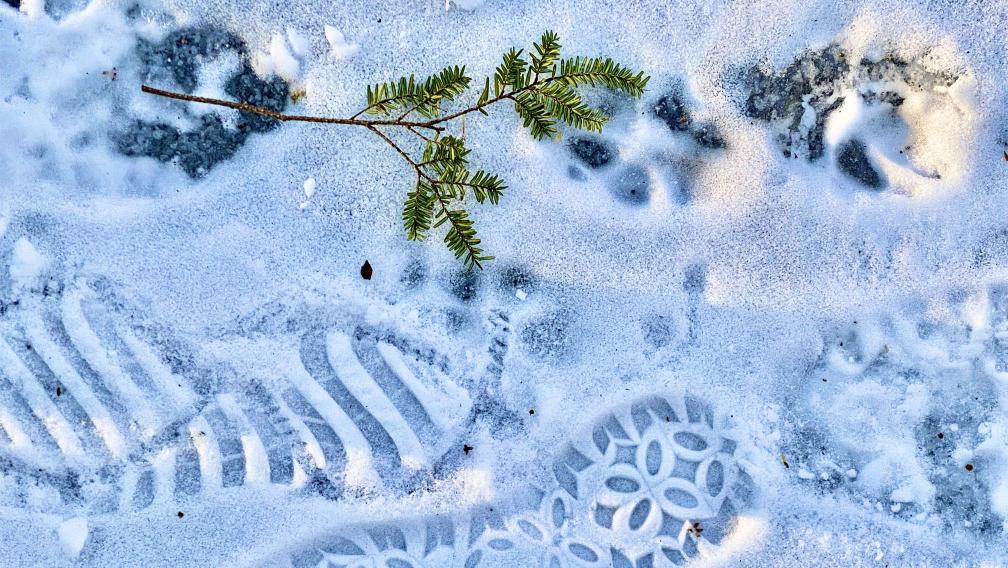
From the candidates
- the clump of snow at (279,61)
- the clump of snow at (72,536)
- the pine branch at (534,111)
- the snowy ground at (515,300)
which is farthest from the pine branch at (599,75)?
the clump of snow at (72,536)

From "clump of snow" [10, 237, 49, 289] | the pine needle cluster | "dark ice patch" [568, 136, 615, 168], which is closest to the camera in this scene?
the pine needle cluster

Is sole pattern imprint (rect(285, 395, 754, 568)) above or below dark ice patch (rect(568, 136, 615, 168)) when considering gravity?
below

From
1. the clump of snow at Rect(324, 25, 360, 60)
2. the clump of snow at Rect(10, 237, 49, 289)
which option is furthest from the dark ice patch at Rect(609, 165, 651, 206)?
the clump of snow at Rect(10, 237, 49, 289)

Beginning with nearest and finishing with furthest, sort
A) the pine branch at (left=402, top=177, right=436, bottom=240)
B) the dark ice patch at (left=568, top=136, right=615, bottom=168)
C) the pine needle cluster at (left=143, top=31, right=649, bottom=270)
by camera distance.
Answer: the pine needle cluster at (left=143, top=31, right=649, bottom=270) < the pine branch at (left=402, top=177, right=436, bottom=240) < the dark ice patch at (left=568, top=136, right=615, bottom=168)

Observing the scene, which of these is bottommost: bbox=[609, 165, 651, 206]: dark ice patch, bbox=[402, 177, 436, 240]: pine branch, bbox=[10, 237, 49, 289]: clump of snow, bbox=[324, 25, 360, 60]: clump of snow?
bbox=[10, 237, 49, 289]: clump of snow

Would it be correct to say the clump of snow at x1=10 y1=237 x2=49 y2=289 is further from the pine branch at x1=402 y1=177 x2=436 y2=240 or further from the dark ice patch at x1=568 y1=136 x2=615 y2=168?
the dark ice patch at x1=568 y1=136 x2=615 y2=168

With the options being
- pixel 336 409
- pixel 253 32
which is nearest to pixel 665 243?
pixel 336 409

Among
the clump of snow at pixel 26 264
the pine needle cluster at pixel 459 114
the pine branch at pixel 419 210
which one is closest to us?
the pine needle cluster at pixel 459 114

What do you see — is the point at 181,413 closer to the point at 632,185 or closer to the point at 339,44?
the point at 339,44

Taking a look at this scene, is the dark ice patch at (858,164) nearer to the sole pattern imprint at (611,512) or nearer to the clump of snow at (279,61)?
the sole pattern imprint at (611,512)
